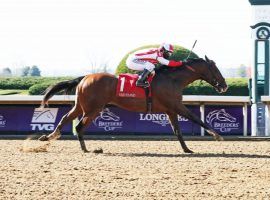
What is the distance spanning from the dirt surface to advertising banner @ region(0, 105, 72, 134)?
3222mm

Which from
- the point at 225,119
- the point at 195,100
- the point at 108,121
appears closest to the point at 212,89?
the point at 225,119

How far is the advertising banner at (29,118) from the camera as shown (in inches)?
611

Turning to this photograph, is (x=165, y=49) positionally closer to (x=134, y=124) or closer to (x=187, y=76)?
(x=187, y=76)

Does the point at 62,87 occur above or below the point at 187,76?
below

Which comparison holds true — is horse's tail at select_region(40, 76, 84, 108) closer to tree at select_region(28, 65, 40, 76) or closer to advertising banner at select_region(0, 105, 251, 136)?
advertising banner at select_region(0, 105, 251, 136)

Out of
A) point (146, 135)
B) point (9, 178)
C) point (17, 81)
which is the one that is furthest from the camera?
point (17, 81)

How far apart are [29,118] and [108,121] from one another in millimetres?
1937

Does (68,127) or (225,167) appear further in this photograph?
(68,127)

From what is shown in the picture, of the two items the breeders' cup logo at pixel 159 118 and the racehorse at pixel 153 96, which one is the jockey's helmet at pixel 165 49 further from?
the breeders' cup logo at pixel 159 118

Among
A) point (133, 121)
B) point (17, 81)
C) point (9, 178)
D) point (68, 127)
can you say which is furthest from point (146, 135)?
point (17, 81)

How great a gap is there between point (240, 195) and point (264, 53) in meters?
9.99

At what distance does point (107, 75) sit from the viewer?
1141 cm

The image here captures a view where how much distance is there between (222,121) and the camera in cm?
1561

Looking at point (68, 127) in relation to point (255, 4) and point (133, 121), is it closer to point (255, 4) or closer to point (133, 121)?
point (133, 121)
